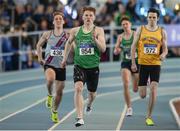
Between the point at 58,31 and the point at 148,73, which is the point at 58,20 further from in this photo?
the point at 148,73

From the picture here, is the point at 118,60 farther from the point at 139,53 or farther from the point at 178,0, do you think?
the point at 139,53

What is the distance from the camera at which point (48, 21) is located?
25.8m

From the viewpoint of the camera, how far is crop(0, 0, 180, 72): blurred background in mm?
24312

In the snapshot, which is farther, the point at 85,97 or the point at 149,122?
the point at 85,97

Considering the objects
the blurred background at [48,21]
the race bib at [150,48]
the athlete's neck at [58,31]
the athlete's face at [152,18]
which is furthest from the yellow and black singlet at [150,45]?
the blurred background at [48,21]

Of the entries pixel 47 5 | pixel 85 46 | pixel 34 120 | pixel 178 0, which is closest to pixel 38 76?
pixel 47 5

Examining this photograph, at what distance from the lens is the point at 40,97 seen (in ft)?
60.8

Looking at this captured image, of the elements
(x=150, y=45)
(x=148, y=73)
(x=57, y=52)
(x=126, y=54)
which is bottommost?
(x=148, y=73)

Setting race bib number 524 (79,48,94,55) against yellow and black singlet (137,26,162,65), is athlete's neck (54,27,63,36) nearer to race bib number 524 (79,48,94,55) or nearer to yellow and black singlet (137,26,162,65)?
race bib number 524 (79,48,94,55)

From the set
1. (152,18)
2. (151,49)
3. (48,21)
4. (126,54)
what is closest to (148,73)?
(151,49)

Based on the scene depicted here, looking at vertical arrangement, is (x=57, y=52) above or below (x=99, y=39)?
below

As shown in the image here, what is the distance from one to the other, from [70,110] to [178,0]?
12931 millimetres

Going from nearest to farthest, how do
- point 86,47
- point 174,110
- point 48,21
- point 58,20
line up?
point 86,47
point 58,20
point 174,110
point 48,21

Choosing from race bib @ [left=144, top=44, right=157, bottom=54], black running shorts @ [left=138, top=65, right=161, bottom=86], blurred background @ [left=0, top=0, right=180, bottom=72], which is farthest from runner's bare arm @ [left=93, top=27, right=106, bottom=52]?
blurred background @ [left=0, top=0, right=180, bottom=72]
